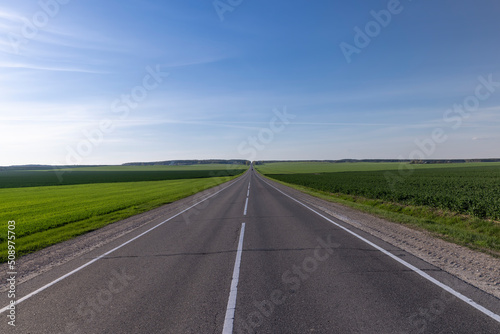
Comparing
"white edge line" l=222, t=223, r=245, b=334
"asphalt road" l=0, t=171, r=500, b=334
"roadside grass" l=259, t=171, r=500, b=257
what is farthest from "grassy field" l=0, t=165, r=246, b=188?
"roadside grass" l=259, t=171, r=500, b=257

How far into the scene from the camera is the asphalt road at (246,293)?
4043mm

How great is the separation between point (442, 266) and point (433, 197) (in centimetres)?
1130

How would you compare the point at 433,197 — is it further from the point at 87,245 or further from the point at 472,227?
the point at 87,245

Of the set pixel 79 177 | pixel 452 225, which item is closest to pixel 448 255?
pixel 452 225

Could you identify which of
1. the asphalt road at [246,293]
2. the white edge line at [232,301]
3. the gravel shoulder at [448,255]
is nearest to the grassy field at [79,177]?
the asphalt road at [246,293]

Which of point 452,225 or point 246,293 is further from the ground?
point 246,293

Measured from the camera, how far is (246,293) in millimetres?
5070

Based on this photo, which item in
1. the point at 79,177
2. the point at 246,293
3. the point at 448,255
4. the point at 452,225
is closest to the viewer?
the point at 246,293

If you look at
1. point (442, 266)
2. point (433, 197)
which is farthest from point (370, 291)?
point (433, 197)

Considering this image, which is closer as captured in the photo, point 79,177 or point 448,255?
point 448,255

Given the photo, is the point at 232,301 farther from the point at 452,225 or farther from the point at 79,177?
the point at 79,177

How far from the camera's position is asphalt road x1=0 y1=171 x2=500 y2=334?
4043mm

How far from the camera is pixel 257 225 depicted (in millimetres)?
11594

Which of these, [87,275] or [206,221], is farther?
[206,221]
